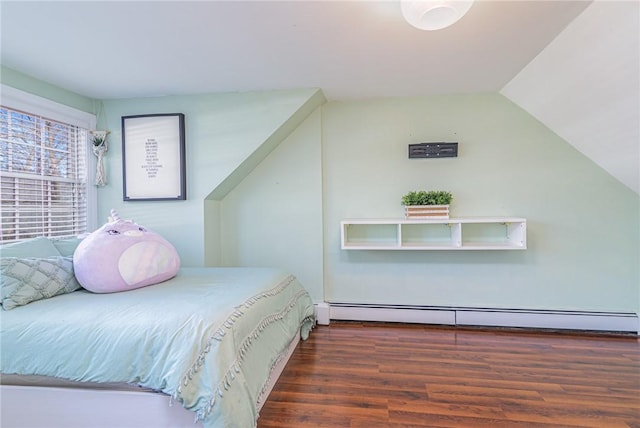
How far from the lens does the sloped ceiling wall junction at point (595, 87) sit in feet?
5.51

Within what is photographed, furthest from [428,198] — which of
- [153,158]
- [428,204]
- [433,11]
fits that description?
[153,158]

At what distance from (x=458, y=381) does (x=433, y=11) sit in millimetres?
2072

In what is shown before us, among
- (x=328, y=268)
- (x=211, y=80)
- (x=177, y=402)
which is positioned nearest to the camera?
(x=177, y=402)

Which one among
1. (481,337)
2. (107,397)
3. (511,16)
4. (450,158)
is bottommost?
(481,337)

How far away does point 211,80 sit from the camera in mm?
2566

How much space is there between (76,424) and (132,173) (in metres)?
2.11

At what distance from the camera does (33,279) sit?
1.69 m

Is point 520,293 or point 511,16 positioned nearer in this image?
point 511,16

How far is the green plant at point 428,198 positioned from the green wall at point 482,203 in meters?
0.15

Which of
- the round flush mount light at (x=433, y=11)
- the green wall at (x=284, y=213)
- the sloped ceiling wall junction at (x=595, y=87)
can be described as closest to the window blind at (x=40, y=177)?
the green wall at (x=284, y=213)

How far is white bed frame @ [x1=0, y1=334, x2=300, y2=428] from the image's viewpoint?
1.37 m

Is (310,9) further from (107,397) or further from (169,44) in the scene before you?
(107,397)

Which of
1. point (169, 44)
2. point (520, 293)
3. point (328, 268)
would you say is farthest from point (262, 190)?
point (520, 293)

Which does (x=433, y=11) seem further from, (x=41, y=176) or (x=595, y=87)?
(x=41, y=176)
